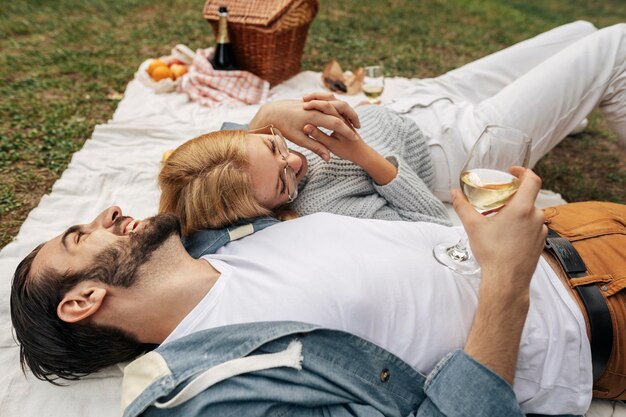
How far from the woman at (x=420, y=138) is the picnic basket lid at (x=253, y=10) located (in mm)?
1751

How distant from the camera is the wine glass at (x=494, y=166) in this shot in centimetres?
148

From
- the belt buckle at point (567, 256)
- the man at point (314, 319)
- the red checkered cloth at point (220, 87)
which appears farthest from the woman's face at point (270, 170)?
the red checkered cloth at point (220, 87)

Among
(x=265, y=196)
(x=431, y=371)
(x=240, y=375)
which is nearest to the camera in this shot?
(x=240, y=375)

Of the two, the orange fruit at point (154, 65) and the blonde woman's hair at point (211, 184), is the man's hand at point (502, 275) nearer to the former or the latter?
the blonde woman's hair at point (211, 184)

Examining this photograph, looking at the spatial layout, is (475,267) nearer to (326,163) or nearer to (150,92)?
(326,163)

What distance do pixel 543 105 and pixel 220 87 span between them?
2782mm

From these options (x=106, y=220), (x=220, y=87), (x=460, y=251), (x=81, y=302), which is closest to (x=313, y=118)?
(x=460, y=251)

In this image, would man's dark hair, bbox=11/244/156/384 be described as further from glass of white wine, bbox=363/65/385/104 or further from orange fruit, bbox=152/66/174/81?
orange fruit, bbox=152/66/174/81

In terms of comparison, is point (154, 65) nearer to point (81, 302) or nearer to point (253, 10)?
point (253, 10)

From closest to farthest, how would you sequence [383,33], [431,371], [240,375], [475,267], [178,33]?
[240,375]
[431,371]
[475,267]
[178,33]
[383,33]

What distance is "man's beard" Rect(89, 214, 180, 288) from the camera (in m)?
1.69

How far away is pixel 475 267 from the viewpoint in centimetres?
184

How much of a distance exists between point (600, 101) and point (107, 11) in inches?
265

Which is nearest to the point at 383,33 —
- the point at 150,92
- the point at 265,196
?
the point at 150,92
